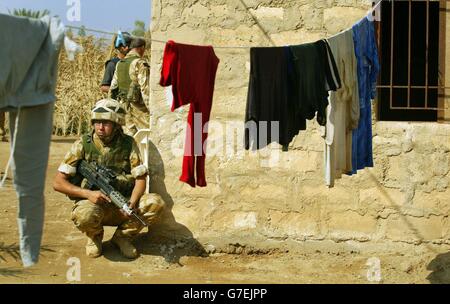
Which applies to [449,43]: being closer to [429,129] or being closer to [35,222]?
[429,129]

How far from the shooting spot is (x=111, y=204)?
566 centimetres

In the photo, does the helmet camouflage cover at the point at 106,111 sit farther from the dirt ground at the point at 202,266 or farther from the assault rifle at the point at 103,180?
the dirt ground at the point at 202,266

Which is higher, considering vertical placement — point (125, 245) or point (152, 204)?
point (152, 204)

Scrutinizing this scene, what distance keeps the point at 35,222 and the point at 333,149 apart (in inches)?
91.3

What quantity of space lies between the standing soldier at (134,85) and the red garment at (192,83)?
2.49 m

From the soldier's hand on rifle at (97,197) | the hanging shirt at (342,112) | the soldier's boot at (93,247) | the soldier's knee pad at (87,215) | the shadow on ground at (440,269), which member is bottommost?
the shadow on ground at (440,269)

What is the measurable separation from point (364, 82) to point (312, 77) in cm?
54

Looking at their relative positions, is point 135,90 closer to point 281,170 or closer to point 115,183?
point 115,183

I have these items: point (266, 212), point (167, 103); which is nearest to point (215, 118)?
point (167, 103)

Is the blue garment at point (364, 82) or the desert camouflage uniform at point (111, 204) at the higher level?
the blue garment at point (364, 82)

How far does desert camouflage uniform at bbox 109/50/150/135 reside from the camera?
7.25m

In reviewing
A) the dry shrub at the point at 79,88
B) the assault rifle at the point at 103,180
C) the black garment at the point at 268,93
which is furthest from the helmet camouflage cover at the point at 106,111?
the dry shrub at the point at 79,88

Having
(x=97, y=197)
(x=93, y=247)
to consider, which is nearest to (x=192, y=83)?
(x=97, y=197)

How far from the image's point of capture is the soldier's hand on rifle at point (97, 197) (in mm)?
5516
